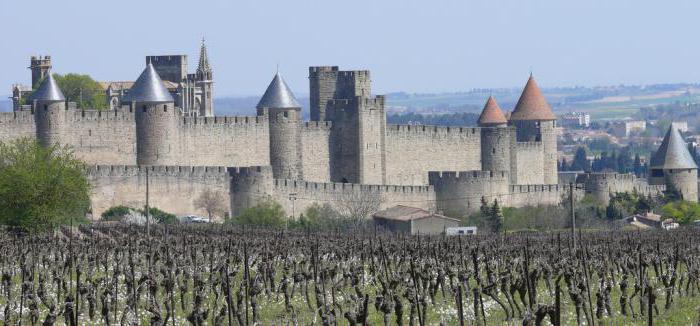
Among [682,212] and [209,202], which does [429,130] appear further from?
[209,202]

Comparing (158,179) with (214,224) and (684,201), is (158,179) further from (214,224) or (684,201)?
(684,201)

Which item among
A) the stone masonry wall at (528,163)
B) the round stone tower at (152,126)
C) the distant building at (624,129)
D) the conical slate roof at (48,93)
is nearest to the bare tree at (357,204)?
the round stone tower at (152,126)

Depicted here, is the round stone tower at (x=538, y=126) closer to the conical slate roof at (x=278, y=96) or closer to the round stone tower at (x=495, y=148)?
the round stone tower at (x=495, y=148)

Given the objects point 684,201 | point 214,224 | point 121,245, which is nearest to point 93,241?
point 121,245

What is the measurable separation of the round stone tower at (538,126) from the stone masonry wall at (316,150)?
8979mm

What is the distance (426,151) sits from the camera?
58812 mm

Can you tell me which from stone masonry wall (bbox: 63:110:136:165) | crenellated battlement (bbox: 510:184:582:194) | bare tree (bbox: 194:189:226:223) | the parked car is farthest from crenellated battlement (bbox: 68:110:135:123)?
crenellated battlement (bbox: 510:184:582:194)

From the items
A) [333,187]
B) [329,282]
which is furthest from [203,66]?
[329,282]

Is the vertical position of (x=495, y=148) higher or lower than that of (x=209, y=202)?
higher

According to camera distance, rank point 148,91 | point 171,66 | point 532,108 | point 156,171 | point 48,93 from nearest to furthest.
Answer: point 48,93 → point 156,171 → point 148,91 → point 532,108 → point 171,66

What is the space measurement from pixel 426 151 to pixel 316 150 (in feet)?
16.3

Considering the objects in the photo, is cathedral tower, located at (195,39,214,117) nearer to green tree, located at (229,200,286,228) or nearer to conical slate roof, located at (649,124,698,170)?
conical slate roof, located at (649,124,698,170)

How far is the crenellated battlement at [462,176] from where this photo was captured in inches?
2181

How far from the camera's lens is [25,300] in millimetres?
25750
